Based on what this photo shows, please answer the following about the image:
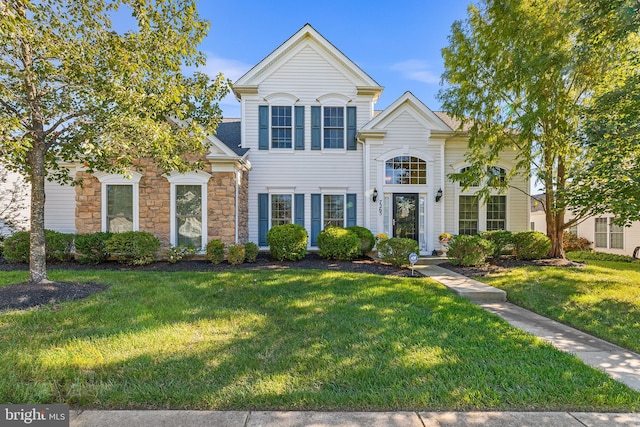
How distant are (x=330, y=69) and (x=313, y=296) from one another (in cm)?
913

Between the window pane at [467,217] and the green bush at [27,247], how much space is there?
13695 mm

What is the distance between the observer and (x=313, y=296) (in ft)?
18.9

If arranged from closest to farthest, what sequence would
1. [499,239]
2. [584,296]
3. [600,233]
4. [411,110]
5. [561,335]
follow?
[561,335]
[584,296]
[499,239]
[411,110]
[600,233]

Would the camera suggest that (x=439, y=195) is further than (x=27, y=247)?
Yes

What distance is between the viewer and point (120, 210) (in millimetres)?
9555

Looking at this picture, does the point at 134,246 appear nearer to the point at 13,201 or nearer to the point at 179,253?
the point at 179,253

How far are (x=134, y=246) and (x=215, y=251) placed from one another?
2304 mm

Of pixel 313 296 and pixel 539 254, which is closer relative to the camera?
pixel 313 296

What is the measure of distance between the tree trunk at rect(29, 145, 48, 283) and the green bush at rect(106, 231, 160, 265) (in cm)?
269

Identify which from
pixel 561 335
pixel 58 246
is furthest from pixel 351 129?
pixel 58 246

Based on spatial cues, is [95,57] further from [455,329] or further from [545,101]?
[545,101]

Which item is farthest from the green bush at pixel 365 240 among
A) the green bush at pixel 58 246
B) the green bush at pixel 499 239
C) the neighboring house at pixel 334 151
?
the green bush at pixel 58 246

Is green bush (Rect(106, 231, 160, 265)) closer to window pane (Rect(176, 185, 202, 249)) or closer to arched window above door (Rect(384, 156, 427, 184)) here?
window pane (Rect(176, 185, 202, 249))

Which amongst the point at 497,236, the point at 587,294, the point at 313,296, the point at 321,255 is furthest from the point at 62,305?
the point at 497,236
